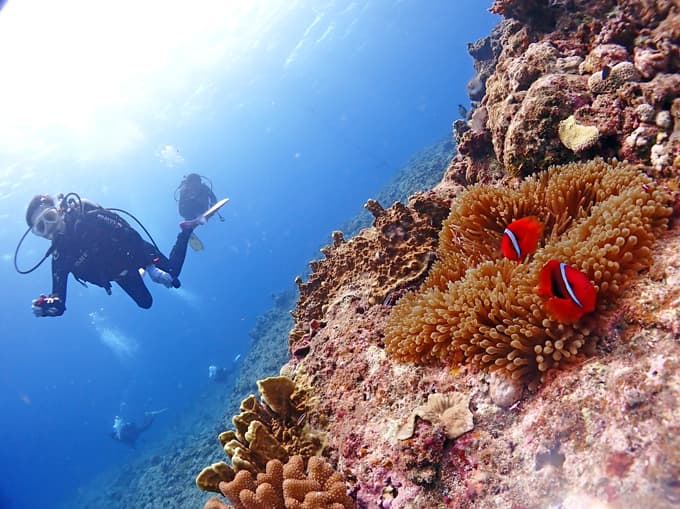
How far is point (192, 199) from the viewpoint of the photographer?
766 inches

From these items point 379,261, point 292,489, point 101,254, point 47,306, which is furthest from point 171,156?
point 292,489

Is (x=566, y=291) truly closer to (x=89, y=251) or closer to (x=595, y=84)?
(x=595, y=84)

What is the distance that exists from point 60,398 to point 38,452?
16661 millimetres

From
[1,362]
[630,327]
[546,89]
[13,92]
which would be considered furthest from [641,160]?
[1,362]

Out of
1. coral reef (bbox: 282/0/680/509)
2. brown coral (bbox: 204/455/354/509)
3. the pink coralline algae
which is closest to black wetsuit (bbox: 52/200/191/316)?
the pink coralline algae

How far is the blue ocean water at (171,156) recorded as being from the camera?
125 feet

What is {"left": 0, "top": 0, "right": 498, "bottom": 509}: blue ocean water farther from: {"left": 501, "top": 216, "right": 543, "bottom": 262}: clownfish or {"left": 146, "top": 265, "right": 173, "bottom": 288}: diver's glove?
{"left": 501, "top": 216, "right": 543, "bottom": 262}: clownfish

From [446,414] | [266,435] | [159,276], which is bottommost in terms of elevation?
[446,414]

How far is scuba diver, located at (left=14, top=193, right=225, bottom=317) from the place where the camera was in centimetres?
851

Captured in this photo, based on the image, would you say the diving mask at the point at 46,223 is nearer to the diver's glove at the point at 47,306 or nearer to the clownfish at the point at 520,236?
the diver's glove at the point at 47,306

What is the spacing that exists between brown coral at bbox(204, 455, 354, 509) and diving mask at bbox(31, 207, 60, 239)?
828cm

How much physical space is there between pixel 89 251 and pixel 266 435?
326 inches

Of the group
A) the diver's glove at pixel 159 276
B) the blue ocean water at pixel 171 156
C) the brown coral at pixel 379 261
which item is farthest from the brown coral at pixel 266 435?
the blue ocean water at pixel 171 156

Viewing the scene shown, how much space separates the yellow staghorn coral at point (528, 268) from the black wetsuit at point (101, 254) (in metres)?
8.22
